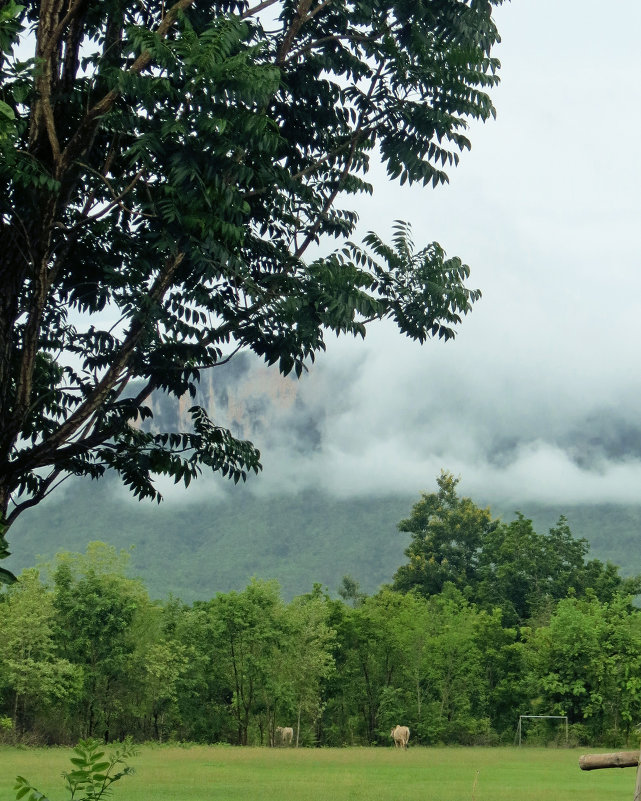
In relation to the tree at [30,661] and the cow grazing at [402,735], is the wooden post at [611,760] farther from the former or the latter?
the cow grazing at [402,735]

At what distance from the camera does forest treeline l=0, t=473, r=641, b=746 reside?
53.7 m

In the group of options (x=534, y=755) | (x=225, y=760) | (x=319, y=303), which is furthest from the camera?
(x=534, y=755)

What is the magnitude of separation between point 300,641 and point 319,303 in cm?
4920

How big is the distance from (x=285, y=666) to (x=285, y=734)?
4.06 meters

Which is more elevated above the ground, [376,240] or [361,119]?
[361,119]

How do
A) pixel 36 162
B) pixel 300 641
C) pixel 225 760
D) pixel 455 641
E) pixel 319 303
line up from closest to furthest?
pixel 36 162 → pixel 319 303 → pixel 225 760 → pixel 300 641 → pixel 455 641

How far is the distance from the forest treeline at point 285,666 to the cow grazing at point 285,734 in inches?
21.8

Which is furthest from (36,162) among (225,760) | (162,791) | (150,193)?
(225,760)

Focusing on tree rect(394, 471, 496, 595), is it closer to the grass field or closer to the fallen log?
the grass field

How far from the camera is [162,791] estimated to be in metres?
30.4

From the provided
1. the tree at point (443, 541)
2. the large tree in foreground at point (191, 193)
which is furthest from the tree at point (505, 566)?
the large tree in foreground at point (191, 193)

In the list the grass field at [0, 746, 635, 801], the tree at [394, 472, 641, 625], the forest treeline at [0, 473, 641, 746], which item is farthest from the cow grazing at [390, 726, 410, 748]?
the tree at [394, 472, 641, 625]

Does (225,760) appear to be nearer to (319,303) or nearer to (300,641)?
(300,641)

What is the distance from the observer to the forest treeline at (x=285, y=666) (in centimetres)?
5369
